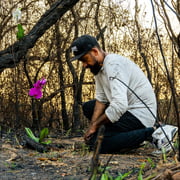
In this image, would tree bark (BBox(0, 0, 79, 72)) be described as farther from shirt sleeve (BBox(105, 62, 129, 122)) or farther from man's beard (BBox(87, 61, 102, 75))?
shirt sleeve (BBox(105, 62, 129, 122))

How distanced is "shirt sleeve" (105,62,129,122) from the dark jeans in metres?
0.26

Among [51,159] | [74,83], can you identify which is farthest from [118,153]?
[74,83]

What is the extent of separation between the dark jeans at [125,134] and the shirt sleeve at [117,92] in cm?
26

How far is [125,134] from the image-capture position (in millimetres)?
3742

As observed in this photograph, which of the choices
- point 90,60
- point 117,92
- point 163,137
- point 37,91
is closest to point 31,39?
point 37,91

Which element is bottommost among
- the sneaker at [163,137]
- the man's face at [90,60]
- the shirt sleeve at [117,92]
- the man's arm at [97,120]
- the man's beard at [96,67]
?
the sneaker at [163,137]

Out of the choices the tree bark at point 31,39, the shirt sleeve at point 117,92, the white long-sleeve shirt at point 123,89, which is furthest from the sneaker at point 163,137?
the tree bark at point 31,39

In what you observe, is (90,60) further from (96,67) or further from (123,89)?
(123,89)

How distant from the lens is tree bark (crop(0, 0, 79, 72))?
4.95 meters

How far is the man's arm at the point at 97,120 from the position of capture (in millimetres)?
3623

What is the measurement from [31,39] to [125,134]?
2038mm

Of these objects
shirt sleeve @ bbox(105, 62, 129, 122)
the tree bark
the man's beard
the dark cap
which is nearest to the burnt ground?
shirt sleeve @ bbox(105, 62, 129, 122)

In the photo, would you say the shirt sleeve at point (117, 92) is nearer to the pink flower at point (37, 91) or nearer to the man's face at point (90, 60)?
the man's face at point (90, 60)

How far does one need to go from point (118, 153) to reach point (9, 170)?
1321mm
